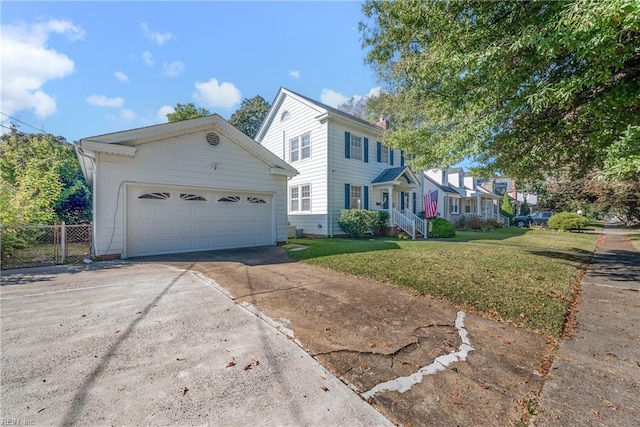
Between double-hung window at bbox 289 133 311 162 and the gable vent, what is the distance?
570 centimetres

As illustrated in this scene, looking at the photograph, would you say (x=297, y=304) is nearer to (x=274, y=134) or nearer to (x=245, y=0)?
(x=245, y=0)

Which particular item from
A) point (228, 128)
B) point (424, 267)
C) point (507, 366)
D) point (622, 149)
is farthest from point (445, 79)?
point (228, 128)

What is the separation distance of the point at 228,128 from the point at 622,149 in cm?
1035

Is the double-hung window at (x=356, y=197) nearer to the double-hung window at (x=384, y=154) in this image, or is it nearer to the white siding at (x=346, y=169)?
the white siding at (x=346, y=169)

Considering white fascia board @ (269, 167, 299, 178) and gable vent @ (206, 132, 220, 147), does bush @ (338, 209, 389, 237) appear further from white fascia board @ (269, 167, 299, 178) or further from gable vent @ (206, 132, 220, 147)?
gable vent @ (206, 132, 220, 147)

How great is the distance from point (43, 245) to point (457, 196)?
91.0ft

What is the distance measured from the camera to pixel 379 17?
7617mm

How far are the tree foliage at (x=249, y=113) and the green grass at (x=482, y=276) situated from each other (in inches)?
1007

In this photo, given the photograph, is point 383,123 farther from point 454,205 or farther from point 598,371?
point 598,371

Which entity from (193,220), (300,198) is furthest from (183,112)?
(193,220)

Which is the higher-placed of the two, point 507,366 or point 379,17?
point 379,17

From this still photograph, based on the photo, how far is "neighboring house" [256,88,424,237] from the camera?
13.9 metres

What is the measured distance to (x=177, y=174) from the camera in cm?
914

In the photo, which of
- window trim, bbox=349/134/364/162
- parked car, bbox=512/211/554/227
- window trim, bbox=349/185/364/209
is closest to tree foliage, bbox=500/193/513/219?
parked car, bbox=512/211/554/227
